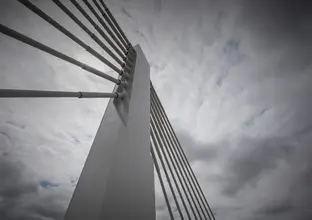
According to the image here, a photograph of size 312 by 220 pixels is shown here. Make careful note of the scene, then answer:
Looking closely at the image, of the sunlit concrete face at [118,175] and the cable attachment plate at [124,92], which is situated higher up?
the cable attachment plate at [124,92]

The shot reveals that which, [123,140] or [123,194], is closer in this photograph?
[123,194]

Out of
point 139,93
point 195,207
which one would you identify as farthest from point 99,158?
point 195,207

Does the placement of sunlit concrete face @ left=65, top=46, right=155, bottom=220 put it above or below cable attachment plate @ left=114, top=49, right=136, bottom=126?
below

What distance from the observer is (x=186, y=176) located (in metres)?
3.13

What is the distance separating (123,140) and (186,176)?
198cm

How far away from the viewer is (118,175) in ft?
4.67

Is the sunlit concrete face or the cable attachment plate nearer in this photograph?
the sunlit concrete face

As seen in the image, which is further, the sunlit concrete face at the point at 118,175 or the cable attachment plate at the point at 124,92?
the cable attachment plate at the point at 124,92

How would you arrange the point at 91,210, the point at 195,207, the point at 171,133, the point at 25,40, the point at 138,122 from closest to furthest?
the point at 25,40 < the point at 91,210 < the point at 138,122 < the point at 195,207 < the point at 171,133

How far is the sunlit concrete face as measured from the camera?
131 cm

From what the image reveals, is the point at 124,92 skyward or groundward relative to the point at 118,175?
skyward

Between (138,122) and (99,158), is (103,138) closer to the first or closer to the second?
(99,158)

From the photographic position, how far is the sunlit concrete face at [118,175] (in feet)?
4.28

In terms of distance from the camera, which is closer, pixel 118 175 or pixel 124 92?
pixel 118 175
